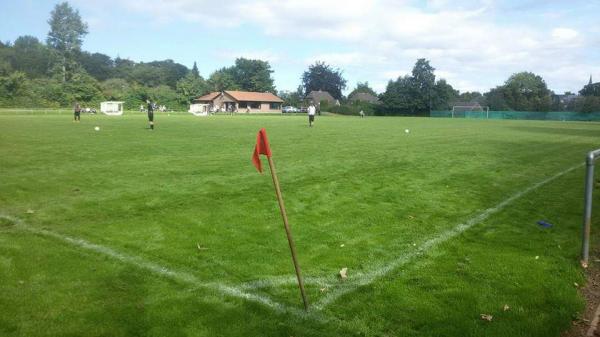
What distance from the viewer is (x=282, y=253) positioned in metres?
5.62

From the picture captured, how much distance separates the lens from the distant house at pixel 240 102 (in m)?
95.3

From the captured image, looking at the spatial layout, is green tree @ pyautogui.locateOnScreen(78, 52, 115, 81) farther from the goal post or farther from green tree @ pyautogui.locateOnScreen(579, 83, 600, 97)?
the goal post

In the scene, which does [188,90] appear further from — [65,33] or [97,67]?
[97,67]

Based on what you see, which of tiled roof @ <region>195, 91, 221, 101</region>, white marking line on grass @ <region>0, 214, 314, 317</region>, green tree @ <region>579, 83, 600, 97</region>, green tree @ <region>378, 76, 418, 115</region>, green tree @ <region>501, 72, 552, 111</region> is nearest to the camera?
white marking line on grass @ <region>0, 214, 314, 317</region>

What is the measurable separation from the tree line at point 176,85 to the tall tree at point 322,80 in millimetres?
312

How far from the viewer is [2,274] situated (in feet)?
15.3

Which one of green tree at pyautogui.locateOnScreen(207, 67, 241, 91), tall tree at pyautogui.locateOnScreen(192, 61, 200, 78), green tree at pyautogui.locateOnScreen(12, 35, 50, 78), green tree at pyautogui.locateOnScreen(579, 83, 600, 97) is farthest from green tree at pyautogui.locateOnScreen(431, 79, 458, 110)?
green tree at pyautogui.locateOnScreen(12, 35, 50, 78)

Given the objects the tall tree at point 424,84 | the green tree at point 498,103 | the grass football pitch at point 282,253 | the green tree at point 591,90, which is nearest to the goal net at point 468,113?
the tall tree at point 424,84

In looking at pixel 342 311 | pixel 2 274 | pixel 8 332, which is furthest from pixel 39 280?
pixel 342 311

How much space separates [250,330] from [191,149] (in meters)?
13.3

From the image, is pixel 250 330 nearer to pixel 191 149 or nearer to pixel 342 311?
pixel 342 311

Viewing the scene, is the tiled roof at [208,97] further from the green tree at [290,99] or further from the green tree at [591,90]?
the green tree at [591,90]

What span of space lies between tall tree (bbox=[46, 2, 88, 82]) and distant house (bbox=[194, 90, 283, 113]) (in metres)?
32.6

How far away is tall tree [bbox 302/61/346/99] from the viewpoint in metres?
133
